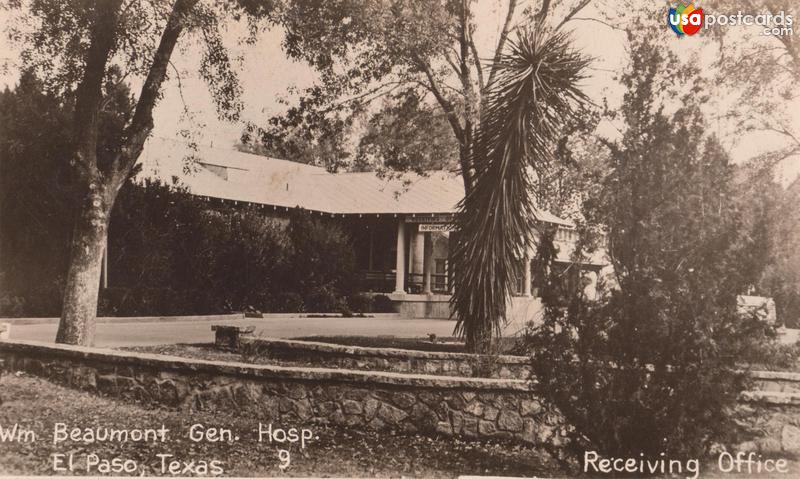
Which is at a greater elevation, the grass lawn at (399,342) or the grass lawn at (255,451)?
the grass lawn at (399,342)

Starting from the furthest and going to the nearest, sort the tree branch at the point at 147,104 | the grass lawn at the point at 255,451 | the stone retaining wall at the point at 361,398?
the tree branch at the point at 147,104 → the stone retaining wall at the point at 361,398 → the grass lawn at the point at 255,451

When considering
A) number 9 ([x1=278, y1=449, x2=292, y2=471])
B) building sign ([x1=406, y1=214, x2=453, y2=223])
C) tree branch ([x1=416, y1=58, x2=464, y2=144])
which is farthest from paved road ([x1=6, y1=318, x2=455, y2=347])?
number 9 ([x1=278, y1=449, x2=292, y2=471])

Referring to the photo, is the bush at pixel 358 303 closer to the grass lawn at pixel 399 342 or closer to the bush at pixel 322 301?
the bush at pixel 322 301

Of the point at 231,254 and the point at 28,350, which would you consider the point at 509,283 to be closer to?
the point at 28,350

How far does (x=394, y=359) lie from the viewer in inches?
394

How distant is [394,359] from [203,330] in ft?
22.6

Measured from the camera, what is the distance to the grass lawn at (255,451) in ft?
18.2

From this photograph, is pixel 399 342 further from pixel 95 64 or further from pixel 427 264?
pixel 427 264

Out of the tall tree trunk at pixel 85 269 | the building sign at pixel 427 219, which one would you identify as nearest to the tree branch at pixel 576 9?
the tall tree trunk at pixel 85 269

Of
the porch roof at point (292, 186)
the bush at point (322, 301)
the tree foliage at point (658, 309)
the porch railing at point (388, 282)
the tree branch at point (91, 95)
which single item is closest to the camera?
the tree foliage at point (658, 309)

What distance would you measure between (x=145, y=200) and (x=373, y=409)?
43.5ft

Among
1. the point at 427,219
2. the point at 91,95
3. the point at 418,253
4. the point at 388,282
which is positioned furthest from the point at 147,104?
the point at 418,253

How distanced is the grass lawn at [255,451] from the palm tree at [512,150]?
1.91m

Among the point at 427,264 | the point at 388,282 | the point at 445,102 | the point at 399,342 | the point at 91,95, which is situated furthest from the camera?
the point at 388,282
